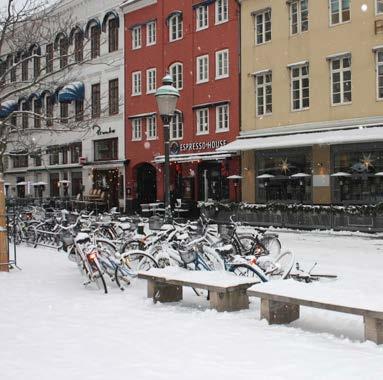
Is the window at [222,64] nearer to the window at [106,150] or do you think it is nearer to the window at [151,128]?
the window at [151,128]

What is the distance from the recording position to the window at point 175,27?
30828 mm

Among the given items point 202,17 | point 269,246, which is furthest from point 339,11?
point 269,246

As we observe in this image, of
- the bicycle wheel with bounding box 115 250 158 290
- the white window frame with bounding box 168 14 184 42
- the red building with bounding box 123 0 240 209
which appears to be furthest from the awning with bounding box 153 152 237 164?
the bicycle wheel with bounding box 115 250 158 290

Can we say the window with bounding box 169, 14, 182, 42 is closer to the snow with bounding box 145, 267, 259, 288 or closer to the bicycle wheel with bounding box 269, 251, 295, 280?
the bicycle wheel with bounding box 269, 251, 295, 280

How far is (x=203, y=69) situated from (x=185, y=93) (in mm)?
1587

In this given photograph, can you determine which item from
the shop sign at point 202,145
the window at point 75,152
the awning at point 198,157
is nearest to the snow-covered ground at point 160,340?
the awning at point 198,157

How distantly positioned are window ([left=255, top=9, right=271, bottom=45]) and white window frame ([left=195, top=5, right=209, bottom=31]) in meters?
3.18

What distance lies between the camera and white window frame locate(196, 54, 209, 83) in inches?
1150

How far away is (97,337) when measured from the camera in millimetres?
6727

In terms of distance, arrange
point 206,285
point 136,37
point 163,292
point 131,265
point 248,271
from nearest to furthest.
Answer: point 206,285, point 163,292, point 248,271, point 131,265, point 136,37

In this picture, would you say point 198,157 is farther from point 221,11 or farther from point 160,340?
point 160,340

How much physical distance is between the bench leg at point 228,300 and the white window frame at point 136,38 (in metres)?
27.1

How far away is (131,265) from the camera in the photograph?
10.1m

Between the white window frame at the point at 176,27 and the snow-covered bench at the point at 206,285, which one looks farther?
the white window frame at the point at 176,27
